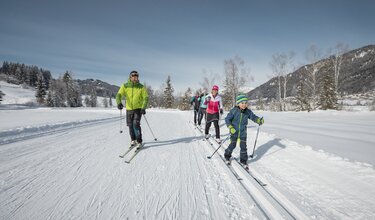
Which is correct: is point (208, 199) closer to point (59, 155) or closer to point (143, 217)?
point (143, 217)

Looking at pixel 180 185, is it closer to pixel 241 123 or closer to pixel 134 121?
pixel 241 123

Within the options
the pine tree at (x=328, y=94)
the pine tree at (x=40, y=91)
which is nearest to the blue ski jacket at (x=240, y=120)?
the pine tree at (x=328, y=94)

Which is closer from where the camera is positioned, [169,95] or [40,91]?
[169,95]

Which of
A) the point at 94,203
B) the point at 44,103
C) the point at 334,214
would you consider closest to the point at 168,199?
the point at 94,203

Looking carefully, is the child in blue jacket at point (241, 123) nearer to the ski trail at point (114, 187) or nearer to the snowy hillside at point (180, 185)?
the snowy hillside at point (180, 185)

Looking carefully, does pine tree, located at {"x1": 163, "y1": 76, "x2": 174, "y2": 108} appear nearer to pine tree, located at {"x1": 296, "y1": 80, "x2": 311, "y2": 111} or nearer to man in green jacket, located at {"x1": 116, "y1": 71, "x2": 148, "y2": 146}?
pine tree, located at {"x1": 296, "y1": 80, "x2": 311, "y2": 111}

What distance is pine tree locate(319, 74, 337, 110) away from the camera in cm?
3077

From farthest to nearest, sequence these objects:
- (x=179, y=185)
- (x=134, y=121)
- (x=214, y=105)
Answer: (x=214, y=105)
(x=134, y=121)
(x=179, y=185)

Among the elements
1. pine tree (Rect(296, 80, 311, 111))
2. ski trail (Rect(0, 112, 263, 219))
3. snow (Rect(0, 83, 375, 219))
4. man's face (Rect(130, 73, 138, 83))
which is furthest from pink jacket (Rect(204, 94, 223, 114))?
pine tree (Rect(296, 80, 311, 111))

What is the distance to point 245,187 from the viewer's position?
143 inches

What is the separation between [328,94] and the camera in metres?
31.4

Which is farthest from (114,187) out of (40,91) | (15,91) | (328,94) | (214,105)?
(15,91)

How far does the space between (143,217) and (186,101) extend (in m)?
62.4

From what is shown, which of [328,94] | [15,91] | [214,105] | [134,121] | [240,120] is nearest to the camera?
[240,120]
